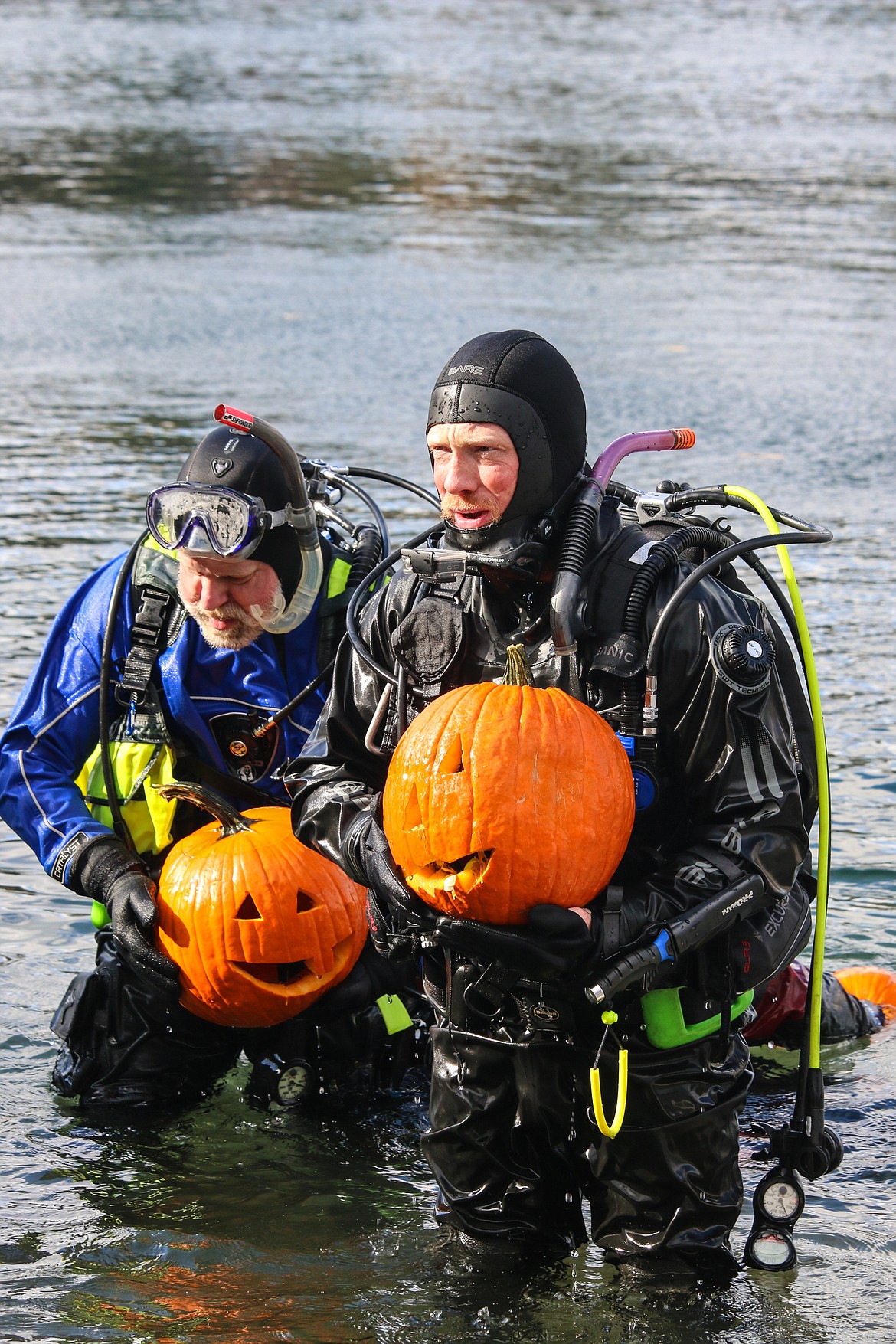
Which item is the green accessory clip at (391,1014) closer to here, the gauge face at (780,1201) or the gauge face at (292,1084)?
the gauge face at (292,1084)

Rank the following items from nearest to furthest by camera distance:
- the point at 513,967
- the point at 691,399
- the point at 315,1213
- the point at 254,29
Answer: the point at 513,967 < the point at 315,1213 < the point at 691,399 < the point at 254,29

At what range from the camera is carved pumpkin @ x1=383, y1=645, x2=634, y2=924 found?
140 inches

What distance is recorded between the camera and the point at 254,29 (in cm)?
3359

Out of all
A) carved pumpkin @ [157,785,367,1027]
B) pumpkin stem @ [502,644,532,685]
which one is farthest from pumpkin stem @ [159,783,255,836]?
pumpkin stem @ [502,644,532,685]

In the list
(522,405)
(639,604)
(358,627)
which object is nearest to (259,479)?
(358,627)

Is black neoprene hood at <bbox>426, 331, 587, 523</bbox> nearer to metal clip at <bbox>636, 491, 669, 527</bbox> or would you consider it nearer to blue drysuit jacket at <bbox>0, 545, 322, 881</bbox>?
metal clip at <bbox>636, 491, 669, 527</bbox>

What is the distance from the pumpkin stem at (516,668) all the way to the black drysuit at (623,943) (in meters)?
0.14

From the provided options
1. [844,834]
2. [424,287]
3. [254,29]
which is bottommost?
[844,834]

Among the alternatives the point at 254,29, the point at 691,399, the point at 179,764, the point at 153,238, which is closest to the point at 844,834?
the point at 179,764

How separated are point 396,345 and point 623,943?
10.7 meters

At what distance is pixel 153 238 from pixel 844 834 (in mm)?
12758

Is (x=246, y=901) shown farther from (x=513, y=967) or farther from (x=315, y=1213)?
(x=513, y=967)

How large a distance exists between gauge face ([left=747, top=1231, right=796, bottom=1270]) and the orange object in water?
1922mm

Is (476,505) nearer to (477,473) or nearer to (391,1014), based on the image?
(477,473)
